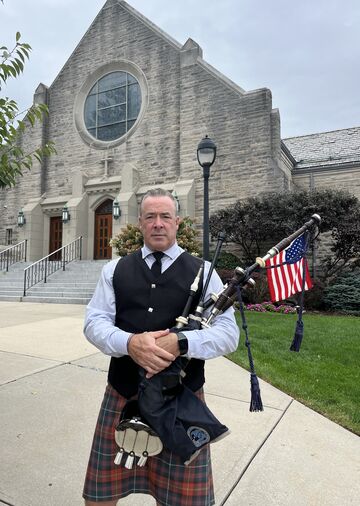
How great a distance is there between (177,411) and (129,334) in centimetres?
38

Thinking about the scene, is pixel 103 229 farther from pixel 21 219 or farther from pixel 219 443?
pixel 219 443

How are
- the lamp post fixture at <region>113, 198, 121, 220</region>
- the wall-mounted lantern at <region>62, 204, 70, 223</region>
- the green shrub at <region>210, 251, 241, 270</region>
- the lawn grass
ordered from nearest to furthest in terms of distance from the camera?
the lawn grass → the green shrub at <region>210, 251, 241, 270</region> → the lamp post fixture at <region>113, 198, 121, 220</region> → the wall-mounted lantern at <region>62, 204, 70, 223</region>

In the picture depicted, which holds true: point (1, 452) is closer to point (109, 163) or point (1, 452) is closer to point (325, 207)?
point (325, 207)

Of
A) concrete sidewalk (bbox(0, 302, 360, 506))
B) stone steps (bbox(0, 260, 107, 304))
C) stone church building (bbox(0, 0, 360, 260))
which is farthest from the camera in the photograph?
stone church building (bbox(0, 0, 360, 260))

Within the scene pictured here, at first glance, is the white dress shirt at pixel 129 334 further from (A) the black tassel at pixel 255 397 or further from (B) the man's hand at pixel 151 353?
(A) the black tassel at pixel 255 397

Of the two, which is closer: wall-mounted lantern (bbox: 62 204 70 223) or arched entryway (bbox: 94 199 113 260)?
wall-mounted lantern (bbox: 62 204 70 223)

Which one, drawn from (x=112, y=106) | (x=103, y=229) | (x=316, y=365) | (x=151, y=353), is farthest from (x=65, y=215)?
(x=151, y=353)

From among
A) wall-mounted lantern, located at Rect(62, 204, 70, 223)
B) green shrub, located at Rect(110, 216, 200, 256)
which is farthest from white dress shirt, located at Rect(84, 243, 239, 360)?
wall-mounted lantern, located at Rect(62, 204, 70, 223)

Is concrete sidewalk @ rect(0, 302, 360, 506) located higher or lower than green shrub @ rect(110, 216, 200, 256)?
lower

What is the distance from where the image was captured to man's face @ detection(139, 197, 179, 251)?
1.75 metres

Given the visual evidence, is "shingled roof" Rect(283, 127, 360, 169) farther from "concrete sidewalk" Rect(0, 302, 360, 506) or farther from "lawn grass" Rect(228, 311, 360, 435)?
"concrete sidewalk" Rect(0, 302, 360, 506)

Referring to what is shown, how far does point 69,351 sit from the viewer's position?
18.5 ft

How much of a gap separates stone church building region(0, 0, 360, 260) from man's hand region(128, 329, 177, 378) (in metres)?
15.6

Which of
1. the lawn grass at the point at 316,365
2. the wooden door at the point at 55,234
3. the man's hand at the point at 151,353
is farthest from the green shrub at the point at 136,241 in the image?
the man's hand at the point at 151,353
